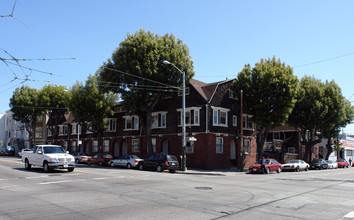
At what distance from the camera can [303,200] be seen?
10.9 metres

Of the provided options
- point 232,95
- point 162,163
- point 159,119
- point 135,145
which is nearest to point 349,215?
point 162,163

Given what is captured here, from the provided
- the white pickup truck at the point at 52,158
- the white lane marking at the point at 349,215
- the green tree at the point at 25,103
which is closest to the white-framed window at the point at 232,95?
the white pickup truck at the point at 52,158

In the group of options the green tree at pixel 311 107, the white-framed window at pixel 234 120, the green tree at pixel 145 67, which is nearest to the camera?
the green tree at pixel 145 67

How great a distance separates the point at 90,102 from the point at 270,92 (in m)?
21.8

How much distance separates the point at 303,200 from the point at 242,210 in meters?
3.45

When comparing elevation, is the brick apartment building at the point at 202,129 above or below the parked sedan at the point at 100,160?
above

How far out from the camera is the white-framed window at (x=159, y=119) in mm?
36000

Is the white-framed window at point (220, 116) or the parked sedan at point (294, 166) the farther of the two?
the parked sedan at point (294, 166)

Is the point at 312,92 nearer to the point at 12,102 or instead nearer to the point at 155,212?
the point at 155,212

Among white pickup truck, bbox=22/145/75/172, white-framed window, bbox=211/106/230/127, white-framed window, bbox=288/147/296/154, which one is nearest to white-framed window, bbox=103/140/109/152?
white-framed window, bbox=211/106/230/127

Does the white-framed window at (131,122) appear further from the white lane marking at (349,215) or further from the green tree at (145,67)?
the white lane marking at (349,215)

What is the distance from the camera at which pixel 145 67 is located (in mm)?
29906

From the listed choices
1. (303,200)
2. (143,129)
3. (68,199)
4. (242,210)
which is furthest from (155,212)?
(143,129)

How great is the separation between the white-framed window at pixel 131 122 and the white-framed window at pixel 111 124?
3.13 m
